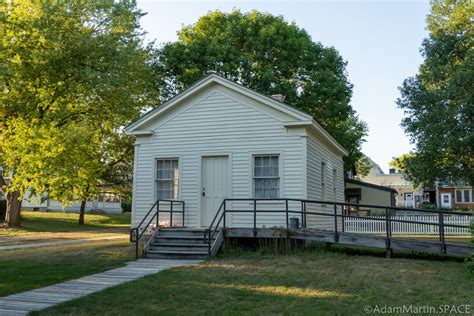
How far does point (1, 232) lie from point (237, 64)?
16.4 meters

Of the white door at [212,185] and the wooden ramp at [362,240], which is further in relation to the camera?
the white door at [212,185]

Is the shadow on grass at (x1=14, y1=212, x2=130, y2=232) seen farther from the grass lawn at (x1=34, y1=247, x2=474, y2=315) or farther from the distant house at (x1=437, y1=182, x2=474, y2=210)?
the distant house at (x1=437, y1=182, x2=474, y2=210)

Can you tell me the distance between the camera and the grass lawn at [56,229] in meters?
19.0

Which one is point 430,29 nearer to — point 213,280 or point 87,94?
point 87,94

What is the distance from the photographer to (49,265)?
10.1 metres

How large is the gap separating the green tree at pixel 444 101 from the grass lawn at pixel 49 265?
69.5 ft

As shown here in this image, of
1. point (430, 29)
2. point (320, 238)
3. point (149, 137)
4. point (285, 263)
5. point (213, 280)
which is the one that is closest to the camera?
point (213, 280)

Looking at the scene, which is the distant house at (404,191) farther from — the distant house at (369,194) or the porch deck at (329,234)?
the porch deck at (329,234)

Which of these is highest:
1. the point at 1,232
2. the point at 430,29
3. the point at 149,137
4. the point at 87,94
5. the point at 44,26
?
the point at 430,29

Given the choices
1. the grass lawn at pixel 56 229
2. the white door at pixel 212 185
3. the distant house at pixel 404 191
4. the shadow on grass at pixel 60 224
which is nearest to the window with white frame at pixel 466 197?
the distant house at pixel 404 191

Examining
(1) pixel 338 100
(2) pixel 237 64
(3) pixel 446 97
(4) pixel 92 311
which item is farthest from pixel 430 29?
(4) pixel 92 311

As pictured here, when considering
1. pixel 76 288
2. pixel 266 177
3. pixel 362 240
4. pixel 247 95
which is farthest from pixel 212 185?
pixel 76 288

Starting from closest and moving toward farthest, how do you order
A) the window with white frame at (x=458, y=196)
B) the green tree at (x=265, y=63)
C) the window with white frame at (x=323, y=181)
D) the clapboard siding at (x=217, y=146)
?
the clapboard siding at (x=217, y=146) < the window with white frame at (x=323, y=181) < the green tree at (x=265, y=63) < the window with white frame at (x=458, y=196)

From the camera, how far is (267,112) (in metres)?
13.5
